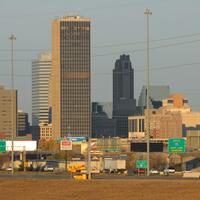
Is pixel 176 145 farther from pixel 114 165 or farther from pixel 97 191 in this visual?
pixel 97 191

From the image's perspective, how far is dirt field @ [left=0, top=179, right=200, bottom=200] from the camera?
200ft

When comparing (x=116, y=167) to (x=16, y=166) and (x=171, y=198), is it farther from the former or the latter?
(x=171, y=198)

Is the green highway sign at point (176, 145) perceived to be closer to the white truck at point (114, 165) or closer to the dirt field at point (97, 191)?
the white truck at point (114, 165)

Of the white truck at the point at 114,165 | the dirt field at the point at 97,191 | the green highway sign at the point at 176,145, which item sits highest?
the green highway sign at the point at 176,145

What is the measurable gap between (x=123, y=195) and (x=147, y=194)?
5.53 ft

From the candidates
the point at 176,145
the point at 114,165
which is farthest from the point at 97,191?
the point at 114,165

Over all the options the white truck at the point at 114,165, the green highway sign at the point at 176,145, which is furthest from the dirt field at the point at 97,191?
the white truck at the point at 114,165

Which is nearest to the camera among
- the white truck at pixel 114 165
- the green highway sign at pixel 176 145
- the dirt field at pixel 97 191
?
the dirt field at pixel 97 191

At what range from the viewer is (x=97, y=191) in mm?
68000

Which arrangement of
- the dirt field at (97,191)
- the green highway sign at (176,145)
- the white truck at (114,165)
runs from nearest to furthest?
the dirt field at (97,191)
the green highway sign at (176,145)
the white truck at (114,165)

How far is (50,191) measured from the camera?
225ft

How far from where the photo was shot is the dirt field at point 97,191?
6109 cm

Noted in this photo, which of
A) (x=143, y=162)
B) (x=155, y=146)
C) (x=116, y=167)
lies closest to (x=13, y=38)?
(x=143, y=162)

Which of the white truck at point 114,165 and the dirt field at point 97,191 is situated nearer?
the dirt field at point 97,191
